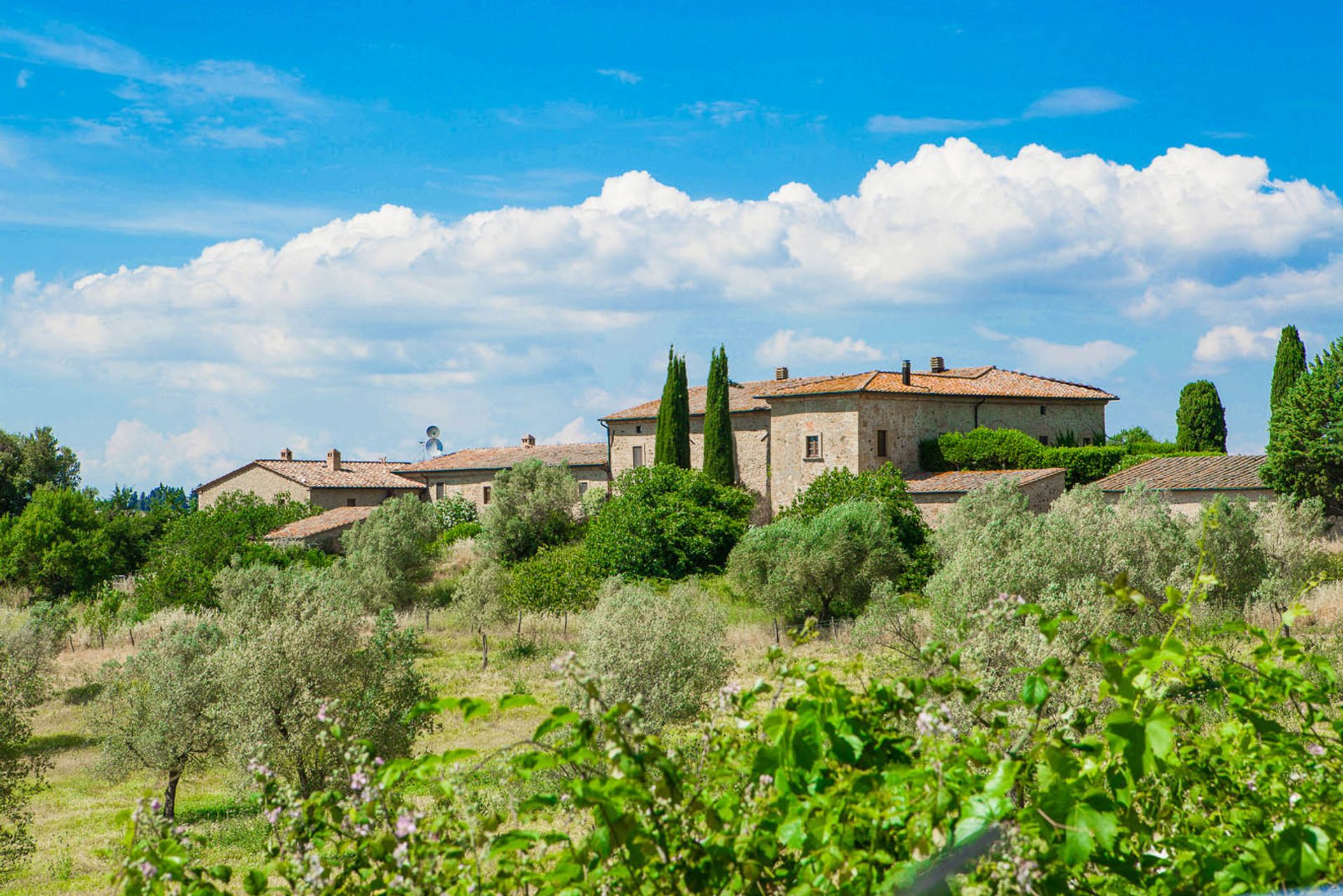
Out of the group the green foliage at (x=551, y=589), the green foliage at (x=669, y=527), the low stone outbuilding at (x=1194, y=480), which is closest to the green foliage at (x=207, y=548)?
the green foliage at (x=551, y=589)

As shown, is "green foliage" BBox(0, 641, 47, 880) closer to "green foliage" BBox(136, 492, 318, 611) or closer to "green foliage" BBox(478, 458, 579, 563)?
"green foliage" BBox(136, 492, 318, 611)

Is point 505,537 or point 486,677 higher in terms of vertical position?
point 505,537

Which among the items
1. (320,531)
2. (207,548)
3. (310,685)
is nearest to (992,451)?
(310,685)

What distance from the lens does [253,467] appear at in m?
59.0

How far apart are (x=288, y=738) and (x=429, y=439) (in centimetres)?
5052

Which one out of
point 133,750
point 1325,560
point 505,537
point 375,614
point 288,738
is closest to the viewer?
point 288,738

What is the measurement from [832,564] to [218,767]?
1795cm

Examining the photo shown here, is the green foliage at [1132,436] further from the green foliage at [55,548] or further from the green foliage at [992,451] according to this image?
the green foliage at [55,548]

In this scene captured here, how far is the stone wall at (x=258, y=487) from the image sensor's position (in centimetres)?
5634

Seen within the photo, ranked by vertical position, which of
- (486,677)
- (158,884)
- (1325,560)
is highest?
(158,884)

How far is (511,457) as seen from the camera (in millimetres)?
56344

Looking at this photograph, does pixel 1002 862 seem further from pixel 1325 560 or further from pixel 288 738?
pixel 1325 560

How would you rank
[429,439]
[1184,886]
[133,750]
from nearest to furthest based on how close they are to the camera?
1. [1184,886]
2. [133,750]
3. [429,439]

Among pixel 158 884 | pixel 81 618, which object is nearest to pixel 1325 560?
pixel 158 884
